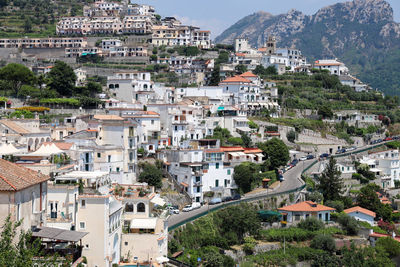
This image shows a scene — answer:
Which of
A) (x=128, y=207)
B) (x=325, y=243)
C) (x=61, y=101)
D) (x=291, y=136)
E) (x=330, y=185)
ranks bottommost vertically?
(x=325, y=243)

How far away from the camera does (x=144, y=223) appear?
33906mm

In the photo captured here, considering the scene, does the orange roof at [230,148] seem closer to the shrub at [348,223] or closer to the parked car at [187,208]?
the parked car at [187,208]

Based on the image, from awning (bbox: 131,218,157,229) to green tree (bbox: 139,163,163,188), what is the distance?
42.1 feet

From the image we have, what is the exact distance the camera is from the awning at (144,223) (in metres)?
33.4

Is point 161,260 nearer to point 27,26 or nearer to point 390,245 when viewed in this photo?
point 390,245

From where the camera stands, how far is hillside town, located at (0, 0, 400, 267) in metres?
29.7

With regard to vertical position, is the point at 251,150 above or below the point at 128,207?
above

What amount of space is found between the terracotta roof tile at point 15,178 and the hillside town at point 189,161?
3.6 inches

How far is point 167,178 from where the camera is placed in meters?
50.9

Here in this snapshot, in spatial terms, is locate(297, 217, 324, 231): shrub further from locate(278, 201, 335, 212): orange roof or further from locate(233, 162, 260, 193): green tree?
locate(233, 162, 260, 193): green tree

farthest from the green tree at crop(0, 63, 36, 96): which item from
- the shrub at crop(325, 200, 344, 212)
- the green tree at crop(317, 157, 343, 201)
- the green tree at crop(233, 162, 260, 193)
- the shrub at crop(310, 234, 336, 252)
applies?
the shrub at crop(310, 234, 336, 252)

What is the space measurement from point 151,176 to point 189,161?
542 centimetres

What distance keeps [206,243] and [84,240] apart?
14.5 meters

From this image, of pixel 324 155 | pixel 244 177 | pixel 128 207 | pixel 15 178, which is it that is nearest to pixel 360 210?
pixel 244 177
